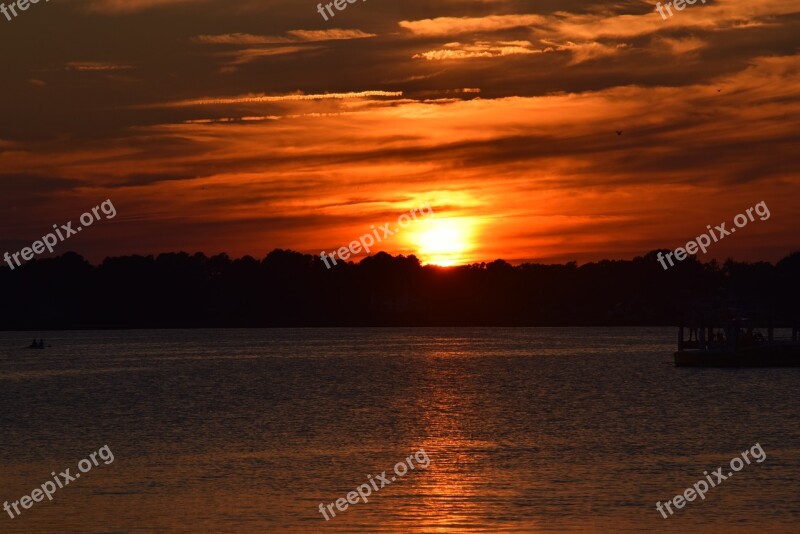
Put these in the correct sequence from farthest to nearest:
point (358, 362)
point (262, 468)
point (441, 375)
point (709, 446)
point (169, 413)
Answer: point (358, 362)
point (441, 375)
point (169, 413)
point (709, 446)
point (262, 468)

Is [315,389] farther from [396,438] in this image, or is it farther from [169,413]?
[396,438]

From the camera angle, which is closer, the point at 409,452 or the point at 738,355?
the point at 409,452

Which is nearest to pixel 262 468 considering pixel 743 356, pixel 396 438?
pixel 396 438

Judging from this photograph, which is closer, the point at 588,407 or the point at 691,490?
the point at 691,490

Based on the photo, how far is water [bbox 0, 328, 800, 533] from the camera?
104 feet

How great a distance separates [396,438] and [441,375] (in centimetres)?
6241

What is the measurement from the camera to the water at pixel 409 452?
104 ft

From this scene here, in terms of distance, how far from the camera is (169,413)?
225 ft

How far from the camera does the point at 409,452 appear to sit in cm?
4662

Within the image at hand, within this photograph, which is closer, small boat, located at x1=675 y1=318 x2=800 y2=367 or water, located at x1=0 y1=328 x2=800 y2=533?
water, located at x1=0 y1=328 x2=800 y2=533

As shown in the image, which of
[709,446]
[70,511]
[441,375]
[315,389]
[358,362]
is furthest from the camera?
[358,362]

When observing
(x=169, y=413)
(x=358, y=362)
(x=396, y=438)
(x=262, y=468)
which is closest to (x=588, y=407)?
(x=396, y=438)

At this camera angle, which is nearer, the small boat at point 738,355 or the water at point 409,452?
the water at point 409,452

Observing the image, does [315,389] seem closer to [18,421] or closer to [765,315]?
[18,421]
